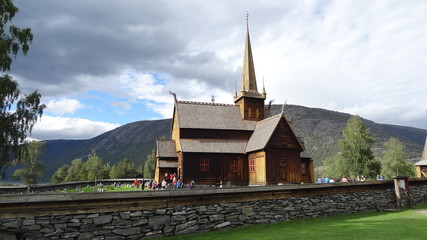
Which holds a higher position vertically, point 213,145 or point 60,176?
point 213,145

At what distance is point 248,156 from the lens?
33344 millimetres

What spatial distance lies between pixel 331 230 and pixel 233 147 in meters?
21.0

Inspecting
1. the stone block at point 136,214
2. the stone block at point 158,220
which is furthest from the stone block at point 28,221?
the stone block at point 158,220

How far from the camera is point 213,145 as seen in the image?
109ft

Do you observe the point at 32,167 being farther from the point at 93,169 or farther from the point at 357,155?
the point at 357,155

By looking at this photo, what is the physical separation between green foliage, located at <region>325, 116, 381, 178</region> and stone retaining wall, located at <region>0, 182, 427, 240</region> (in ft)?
131

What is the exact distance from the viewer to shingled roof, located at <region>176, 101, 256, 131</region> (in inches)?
1361

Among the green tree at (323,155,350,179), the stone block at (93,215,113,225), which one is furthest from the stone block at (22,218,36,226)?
the green tree at (323,155,350,179)

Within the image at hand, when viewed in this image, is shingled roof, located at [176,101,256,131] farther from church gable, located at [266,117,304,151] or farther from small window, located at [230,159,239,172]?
church gable, located at [266,117,304,151]

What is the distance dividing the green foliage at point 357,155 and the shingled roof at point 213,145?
31408 millimetres

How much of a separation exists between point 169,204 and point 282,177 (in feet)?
63.8

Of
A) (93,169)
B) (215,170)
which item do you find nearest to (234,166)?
(215,170)

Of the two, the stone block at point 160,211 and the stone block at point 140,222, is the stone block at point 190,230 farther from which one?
the stone block at point 140,222

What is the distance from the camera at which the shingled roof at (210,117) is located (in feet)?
113
